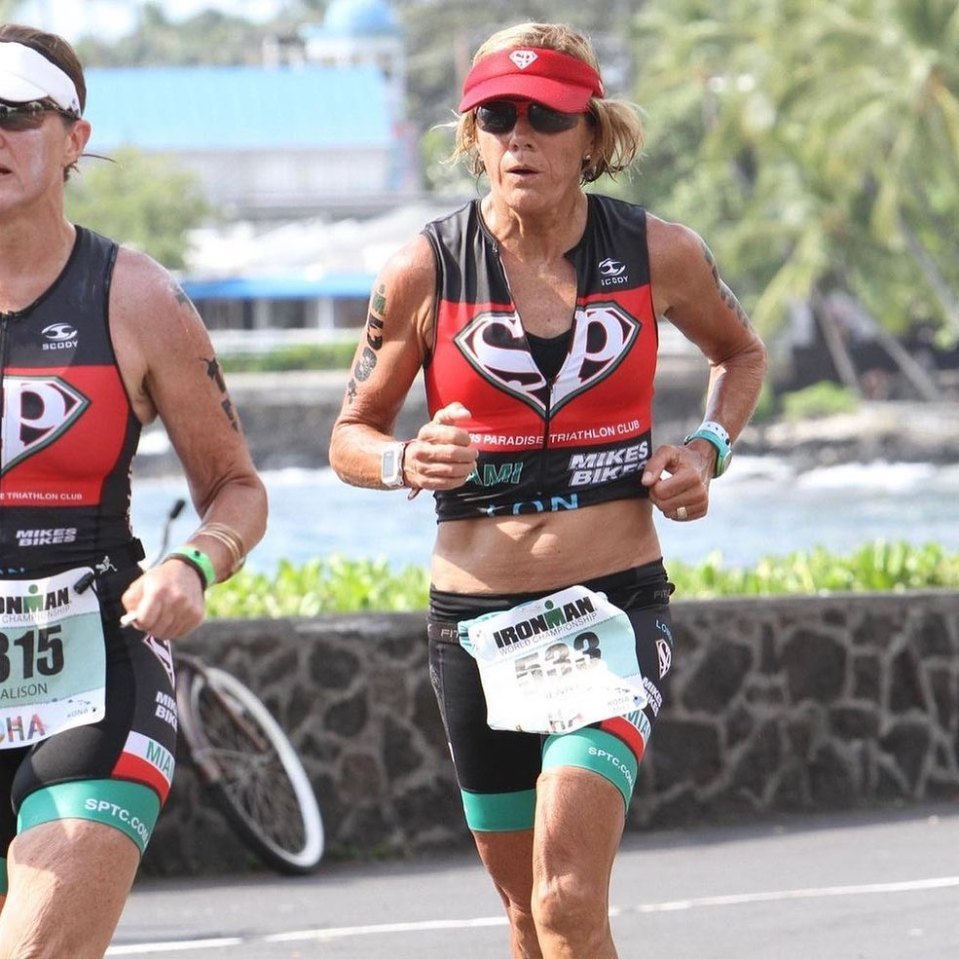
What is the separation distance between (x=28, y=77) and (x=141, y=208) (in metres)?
77.6

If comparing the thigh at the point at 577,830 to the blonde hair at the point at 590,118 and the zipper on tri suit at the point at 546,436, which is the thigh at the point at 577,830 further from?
the blonde hair at the point at 590,118

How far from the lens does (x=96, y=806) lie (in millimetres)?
3752

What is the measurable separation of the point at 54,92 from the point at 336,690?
572 centimetres

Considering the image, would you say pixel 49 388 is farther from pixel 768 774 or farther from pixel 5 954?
pixel 768 774

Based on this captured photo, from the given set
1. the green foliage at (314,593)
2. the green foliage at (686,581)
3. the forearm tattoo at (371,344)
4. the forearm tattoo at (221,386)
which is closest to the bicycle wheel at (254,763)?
the green foliage at (314,593)

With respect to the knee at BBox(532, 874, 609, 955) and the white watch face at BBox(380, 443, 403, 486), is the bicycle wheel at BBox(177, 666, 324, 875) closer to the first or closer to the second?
the white watch face at BBox(380, 443, 403, 486)

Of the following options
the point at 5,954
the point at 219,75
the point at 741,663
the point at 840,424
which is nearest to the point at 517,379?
the point at 5,954

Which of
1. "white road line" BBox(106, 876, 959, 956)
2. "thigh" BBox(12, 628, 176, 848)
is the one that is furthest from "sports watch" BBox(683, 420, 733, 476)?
"white road line" BBox(106, 876, 959, 956)

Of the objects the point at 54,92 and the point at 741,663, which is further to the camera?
the point at 741,663

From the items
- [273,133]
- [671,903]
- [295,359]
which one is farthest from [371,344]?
[273,133]

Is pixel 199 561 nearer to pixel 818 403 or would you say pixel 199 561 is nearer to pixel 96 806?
pixel 96 806

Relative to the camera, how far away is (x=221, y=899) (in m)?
8.69

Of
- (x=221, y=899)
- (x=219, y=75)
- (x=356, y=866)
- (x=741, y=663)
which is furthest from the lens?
(x=219, y=75)

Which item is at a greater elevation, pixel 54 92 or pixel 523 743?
pixel 54 92
